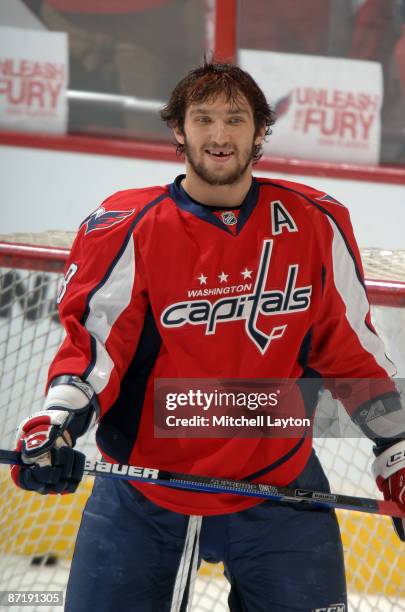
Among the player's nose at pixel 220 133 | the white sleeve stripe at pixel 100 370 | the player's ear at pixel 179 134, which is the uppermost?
the player's nose at pixel 220 133

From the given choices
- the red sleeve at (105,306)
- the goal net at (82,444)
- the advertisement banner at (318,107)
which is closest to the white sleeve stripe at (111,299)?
the red sleeve at (105,306)

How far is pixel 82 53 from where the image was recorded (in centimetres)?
411

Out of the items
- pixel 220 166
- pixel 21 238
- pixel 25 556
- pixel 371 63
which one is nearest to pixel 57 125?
pixel 371 63

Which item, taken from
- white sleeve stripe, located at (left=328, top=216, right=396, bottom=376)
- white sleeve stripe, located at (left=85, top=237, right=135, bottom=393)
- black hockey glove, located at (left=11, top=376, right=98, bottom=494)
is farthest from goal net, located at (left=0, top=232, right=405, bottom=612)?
black hockey glove, located at (left=11, top=376, right=98, bottom=494)

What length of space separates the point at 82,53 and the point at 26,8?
10.2 inches

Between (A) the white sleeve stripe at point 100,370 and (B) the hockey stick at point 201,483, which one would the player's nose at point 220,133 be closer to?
(A) the white sleeve stripe at point 100,370

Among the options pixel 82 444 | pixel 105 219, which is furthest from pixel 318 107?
pixel 105 219

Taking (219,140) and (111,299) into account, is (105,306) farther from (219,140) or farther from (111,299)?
(219,140)

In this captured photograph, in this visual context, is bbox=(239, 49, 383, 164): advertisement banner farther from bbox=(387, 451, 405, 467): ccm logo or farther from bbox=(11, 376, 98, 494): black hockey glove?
bbox=(11, 376, 98, 494): black hockey glove

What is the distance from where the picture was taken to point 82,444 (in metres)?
2.49

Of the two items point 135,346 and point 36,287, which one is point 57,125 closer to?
point 36,287

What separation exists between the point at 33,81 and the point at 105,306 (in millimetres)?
2531

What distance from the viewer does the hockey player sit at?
1623mm

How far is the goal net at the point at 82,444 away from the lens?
7.39ft
